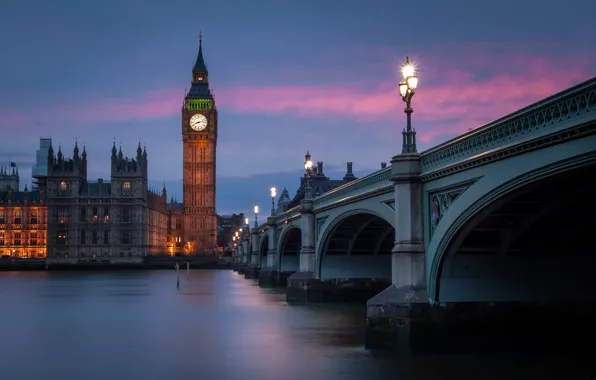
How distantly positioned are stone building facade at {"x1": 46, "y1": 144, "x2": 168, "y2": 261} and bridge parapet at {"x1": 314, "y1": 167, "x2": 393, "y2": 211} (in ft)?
418

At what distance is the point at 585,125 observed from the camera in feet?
51.7

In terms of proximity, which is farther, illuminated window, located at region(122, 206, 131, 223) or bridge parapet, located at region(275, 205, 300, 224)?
illuminated window, located at region(122, 206, 131, 223)

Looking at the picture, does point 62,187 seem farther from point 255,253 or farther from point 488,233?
point 488,233

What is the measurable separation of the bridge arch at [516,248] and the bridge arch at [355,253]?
59.7 ft

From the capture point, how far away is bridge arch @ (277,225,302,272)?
223 ft

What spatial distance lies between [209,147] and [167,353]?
16723cm

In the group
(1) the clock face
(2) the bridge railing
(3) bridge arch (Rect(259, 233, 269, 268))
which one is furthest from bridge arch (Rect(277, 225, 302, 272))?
(1) the clock face

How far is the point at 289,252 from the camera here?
72.6 m

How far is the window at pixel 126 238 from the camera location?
168125 mm

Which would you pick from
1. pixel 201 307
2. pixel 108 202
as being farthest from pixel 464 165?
pixel 108 202

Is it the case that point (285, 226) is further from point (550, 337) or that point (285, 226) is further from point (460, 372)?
point (460, 372)

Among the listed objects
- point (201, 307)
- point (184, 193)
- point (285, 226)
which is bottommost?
point (201, 307)

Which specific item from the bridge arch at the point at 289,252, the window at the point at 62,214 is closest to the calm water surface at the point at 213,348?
the bridge arch at the point at 289,252

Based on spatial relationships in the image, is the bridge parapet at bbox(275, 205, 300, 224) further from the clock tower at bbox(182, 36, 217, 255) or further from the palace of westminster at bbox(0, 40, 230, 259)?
the clock tower at bbox(182, 36, 217, 255)
